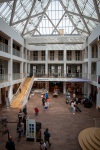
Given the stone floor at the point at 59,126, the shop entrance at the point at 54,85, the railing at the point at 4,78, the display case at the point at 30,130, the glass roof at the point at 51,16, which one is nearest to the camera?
the stone floor at the point at 59,126

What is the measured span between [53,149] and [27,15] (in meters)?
24.5

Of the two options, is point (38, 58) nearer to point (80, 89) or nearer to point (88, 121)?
point (80, 89)

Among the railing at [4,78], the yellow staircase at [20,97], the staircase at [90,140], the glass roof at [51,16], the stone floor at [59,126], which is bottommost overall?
the stone floor at [59,126]

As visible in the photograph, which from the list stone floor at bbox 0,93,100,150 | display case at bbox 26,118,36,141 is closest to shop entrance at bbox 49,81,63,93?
stone floor at bbox 0,93,100,150

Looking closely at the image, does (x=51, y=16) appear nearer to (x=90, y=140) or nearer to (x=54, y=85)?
(x=54, y=85)

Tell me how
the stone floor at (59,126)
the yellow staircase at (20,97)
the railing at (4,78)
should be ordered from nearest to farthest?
the stone floor at (59,126)
the railing at (4,78)
the yellow staircase at (20,97)

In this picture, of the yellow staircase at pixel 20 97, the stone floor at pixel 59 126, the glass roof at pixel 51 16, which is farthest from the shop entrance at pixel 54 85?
the stone floor at pixel 59 126

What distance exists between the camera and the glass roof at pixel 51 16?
24630mm

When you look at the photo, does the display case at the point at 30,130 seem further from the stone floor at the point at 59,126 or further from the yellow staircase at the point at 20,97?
the yellow staircase at the point at 20,97

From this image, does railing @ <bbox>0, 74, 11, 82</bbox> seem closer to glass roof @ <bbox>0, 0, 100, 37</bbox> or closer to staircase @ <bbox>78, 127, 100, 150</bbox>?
glass roof @ <bbox>0, 0, 100, 37</bbox>

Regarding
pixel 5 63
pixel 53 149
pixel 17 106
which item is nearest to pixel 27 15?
pixel 5 63

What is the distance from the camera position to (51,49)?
1495 inches

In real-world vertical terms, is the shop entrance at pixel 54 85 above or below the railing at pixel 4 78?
below

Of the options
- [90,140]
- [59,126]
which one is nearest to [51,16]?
[59,126]
